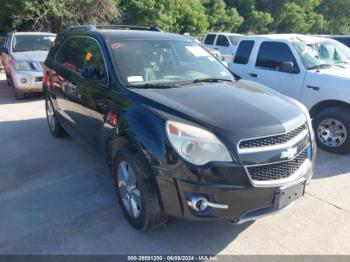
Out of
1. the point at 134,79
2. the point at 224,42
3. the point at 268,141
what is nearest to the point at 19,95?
the point at 134,79

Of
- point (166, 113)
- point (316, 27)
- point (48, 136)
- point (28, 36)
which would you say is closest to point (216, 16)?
point (316, 27)

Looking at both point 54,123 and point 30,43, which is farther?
point 30,43

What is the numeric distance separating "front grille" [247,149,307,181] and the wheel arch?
2.68 metres

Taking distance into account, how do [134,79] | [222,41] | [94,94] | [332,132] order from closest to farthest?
[134,79], [94,94], [332,132], [222,41]

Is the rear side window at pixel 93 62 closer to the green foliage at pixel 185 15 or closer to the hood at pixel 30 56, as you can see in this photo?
the hood at pixel 30 56

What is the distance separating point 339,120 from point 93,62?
3.63 m

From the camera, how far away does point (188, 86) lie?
351 cm

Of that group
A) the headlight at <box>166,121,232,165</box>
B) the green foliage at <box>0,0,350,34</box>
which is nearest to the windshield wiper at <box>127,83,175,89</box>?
the headlight at <box>166,121,232,165</box>

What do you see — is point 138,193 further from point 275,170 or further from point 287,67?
point 287,67

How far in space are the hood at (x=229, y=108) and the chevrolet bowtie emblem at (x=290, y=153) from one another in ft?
0.56

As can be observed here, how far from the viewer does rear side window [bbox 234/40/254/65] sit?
655cm

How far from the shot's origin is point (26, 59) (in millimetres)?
8711

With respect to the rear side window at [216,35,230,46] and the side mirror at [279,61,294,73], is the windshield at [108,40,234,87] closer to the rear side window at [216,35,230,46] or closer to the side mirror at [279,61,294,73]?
the side mirror at [279,61,294,73]

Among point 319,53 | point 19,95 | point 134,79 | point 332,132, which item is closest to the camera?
point 134,79
